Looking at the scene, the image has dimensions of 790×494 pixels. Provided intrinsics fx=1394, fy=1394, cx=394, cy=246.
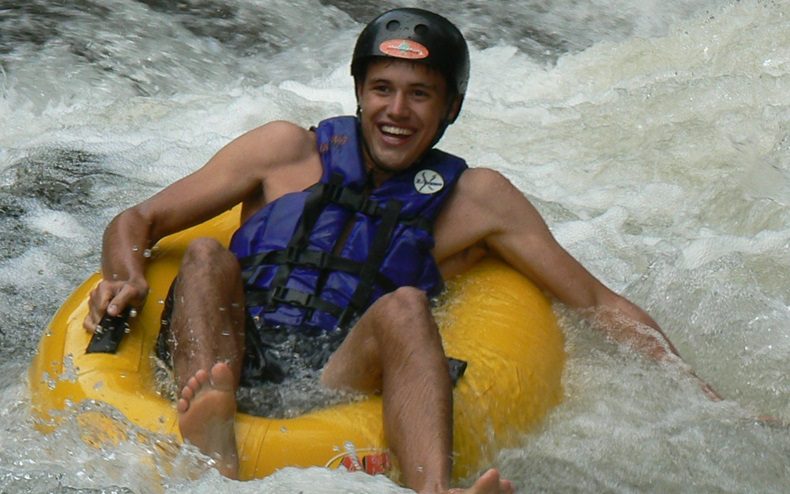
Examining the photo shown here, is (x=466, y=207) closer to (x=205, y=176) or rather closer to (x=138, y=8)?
(x=205, y=176)

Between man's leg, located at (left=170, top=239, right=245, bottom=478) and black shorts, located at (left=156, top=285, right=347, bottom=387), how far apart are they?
0.05m

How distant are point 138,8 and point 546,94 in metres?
2.31

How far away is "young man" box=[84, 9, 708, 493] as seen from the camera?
338cm

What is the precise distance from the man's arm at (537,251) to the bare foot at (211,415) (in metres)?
0.94

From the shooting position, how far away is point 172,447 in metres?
3.07

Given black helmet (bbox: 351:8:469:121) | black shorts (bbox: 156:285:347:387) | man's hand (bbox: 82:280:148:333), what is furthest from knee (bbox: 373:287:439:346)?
black helmet (bbox: 351:8:469:121)

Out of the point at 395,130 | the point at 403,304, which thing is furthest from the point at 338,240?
the point at 403,304

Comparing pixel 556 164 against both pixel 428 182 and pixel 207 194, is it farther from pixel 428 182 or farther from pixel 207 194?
pixel 207 194

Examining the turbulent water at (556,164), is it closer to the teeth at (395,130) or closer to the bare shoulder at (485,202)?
the bare shoulder at (485,202)

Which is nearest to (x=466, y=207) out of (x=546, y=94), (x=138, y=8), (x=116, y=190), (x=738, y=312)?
(x=738, y=312)

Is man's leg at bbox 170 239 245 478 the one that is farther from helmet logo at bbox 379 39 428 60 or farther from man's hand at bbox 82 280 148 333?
helmet logo at bbox 379 39 428 60

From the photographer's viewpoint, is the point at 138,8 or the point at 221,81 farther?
the point at 138,8

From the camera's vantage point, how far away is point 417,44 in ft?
12.2

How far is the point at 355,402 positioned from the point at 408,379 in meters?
0.20
